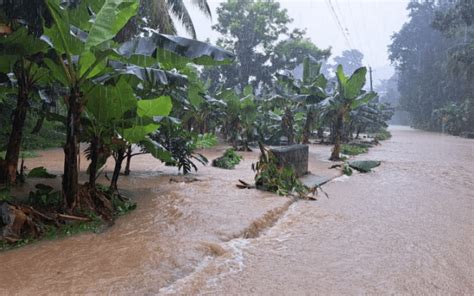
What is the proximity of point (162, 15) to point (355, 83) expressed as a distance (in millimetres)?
7024

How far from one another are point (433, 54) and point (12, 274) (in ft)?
198

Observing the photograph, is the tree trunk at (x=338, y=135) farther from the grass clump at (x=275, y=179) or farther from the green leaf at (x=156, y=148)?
the green leaf at (x=156, y=148)

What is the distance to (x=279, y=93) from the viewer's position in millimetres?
18484

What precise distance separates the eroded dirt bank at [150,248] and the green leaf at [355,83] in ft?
20.7

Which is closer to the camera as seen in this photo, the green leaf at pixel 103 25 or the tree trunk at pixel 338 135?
the green leaf at pixel 103 25

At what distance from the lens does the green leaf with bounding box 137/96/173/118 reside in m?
5.45

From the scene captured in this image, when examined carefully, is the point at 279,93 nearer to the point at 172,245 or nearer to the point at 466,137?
the point at 172,245

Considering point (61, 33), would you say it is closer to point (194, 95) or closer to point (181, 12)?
point (194, 95)

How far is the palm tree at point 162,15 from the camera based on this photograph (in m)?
13.9

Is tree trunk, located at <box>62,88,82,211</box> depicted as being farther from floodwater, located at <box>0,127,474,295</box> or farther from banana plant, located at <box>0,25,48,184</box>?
banana plant, located at <box>0,25,48,184</box>

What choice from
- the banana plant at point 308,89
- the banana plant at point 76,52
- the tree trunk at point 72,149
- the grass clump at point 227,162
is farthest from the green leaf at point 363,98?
the tree trunk at point 72,149

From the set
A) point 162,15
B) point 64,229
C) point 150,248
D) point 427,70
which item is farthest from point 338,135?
point 427,70

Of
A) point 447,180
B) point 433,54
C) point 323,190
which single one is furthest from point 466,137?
point 323,190

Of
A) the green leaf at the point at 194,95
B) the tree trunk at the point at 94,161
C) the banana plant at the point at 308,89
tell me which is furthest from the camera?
the banana plant at the point at 308,89
